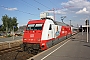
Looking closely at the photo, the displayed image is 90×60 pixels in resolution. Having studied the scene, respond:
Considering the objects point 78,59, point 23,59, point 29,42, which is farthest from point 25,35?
point 78,59

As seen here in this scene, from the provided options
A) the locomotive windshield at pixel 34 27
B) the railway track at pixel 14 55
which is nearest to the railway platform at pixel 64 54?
the railway track at pixel 14 55

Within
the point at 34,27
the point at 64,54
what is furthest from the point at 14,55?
the point at 64,54

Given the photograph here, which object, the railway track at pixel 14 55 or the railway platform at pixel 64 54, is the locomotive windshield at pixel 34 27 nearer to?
the railway platform at pixel 64 54

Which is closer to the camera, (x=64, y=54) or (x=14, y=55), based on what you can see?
(x=64, y=54)

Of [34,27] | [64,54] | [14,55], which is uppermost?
[34,27]

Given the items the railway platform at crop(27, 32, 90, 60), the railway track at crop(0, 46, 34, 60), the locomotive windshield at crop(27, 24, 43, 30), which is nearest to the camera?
the railway platform at crop(27, 32, 90, 60)

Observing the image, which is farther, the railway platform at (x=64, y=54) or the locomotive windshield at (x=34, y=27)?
the locomotive windshield at (x=34, y=27)

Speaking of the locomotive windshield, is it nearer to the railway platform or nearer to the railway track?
the railway platform

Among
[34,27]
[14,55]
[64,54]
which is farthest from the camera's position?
[34,27]

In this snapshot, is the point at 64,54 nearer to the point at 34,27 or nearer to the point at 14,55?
the point at 34,27

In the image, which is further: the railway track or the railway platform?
the railway track

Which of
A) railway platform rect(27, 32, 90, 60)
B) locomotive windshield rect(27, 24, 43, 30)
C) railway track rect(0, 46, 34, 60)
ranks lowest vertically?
railway track rect(0, 46, 34, 60)

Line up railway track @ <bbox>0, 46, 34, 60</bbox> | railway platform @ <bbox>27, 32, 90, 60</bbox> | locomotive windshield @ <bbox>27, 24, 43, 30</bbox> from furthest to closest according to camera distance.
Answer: locomotive windshield @ <bbox>27, 24, 43, 30</bbox> → railway track @ <bbox>0, 46, 34, 60</bbox> → railway platform @ <bbox>27, 32, 90, 60</bbox>

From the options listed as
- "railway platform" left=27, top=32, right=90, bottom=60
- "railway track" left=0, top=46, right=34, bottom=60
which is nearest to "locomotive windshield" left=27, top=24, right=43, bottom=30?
"railway platform" left=27, top=32, right=90, bottom=60
